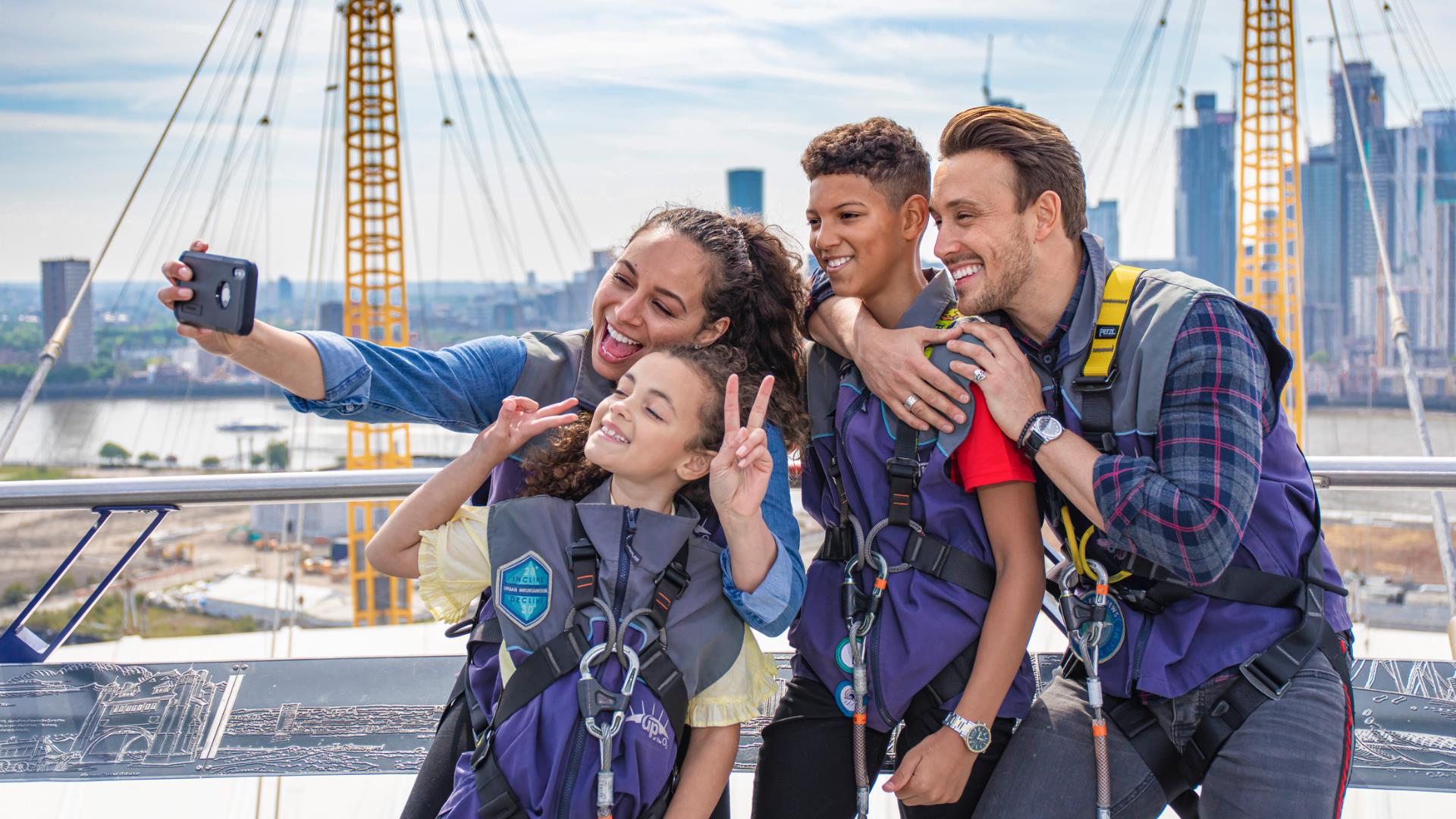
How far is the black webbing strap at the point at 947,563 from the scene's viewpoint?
195cm

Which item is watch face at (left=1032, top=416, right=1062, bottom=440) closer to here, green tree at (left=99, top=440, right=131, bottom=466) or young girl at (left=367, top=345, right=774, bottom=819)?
Result: young girl at (left=367, top=345, right=774, bottom=819)

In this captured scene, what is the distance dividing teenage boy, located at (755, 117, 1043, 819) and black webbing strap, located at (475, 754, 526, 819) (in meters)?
0.50

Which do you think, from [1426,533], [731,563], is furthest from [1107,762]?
[1426,533]

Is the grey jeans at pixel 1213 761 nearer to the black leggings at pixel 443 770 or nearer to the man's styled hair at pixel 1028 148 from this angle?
the black leggings at pixel 443 770

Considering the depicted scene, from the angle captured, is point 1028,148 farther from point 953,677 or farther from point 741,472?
point 953,677

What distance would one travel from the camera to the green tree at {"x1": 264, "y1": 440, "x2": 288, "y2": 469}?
57375 mm

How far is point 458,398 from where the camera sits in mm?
2090

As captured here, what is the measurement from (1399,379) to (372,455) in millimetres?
53987

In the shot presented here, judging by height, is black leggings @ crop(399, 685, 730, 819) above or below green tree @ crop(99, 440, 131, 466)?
above

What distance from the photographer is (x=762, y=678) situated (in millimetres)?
1885

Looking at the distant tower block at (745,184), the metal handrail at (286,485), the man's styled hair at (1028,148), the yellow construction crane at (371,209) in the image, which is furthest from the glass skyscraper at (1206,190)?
the man's styled hair at (1028,148)

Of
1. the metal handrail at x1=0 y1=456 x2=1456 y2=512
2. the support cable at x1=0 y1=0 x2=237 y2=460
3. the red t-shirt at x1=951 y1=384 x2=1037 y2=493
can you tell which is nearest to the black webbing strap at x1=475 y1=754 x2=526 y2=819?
the red t-shirt at x1=951 y1=384 x2=1037 y2=493

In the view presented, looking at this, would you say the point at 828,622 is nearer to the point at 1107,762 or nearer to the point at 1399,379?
the point at 1107,762

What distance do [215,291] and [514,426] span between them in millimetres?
507
